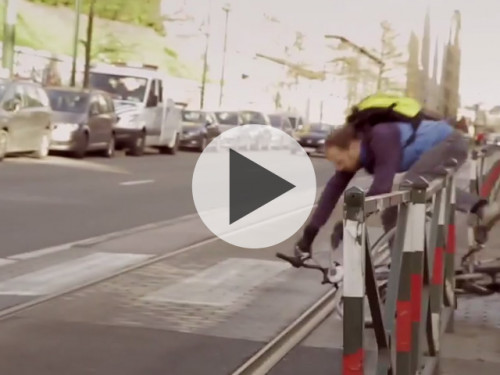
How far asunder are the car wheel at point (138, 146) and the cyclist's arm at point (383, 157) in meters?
29.7

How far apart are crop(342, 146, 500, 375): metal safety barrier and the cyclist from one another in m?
0.16

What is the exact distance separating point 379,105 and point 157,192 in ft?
46.9

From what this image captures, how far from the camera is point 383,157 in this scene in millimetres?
6500

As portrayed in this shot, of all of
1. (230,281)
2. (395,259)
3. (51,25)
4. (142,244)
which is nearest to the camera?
(395,259)

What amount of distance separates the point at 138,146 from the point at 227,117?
1547 cm

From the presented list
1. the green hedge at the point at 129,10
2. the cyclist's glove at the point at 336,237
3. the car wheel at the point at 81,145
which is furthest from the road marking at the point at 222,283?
the green hedge at the point at 129,10

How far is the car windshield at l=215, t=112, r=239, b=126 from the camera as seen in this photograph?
166 feet

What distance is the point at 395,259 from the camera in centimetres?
553

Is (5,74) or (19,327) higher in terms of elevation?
(5,74)

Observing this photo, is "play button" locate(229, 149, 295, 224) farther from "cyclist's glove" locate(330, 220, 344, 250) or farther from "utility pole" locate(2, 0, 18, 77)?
"utility pole" locate(2, 0, 18, 77)

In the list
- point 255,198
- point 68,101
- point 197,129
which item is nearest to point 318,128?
point 197,129

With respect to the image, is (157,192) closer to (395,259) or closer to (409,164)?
(409,164)

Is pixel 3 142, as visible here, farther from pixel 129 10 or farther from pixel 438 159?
pixel 129 10

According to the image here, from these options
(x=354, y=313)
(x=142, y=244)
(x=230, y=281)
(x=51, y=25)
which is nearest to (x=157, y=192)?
(x=142, y=244)
